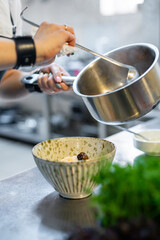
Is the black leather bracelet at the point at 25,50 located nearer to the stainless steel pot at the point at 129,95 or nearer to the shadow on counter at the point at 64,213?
the stainless steel pot at the point at 129,95

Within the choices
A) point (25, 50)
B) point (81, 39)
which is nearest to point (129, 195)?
point (25, 50)

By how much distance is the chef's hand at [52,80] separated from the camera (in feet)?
4.07

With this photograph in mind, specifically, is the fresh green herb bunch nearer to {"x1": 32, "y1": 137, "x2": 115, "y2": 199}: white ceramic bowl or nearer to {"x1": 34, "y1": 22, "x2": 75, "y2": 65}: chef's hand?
{"x1": 32, "y1": 137, "x2": 115, "y2": 199}: white ceramic bowl

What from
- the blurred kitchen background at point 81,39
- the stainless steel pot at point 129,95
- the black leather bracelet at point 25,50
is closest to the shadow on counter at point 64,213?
the stainless steel pot at point 129,95

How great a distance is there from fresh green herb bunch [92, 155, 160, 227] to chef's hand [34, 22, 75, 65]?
53cm

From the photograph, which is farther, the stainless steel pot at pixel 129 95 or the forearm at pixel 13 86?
the forearm at pixel 13 86

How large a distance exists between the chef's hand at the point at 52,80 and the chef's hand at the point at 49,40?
23 cm

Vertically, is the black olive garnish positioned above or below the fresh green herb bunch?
below

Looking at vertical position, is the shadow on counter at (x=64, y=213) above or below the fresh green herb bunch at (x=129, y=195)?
below

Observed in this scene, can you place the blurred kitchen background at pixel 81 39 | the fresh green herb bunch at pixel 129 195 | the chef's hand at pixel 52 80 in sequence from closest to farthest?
the fresh green herb bunch at pixel 129 195, the chef's hand at pixel 52 80, the blurred kitchen background at pixel 81 39

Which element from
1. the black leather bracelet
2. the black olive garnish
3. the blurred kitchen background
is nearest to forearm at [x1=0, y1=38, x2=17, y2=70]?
the black leather bracelet

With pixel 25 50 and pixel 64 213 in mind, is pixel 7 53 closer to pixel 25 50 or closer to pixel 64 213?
pixel 25 50

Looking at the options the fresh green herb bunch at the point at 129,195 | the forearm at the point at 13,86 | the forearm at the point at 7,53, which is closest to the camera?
the fresh green herb bunch at the point at 129,195

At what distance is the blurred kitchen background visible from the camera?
331 cm
